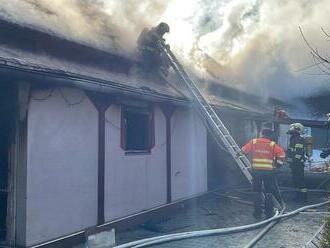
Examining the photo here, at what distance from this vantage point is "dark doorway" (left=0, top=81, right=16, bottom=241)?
5.59 meters

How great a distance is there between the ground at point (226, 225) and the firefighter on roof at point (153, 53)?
3.34 m

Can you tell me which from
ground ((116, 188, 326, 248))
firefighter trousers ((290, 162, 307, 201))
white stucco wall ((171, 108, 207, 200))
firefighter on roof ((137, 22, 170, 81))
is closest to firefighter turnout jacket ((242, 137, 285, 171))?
ground ((116, 188, 326, 248))

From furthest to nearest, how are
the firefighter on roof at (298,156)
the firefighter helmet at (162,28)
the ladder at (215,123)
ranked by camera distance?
the firefighter on roof at (298,156), the firefighter helmet at (162,28), the ladder at (215,123)

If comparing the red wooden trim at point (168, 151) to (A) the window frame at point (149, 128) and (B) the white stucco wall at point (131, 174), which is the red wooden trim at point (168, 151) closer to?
(B) the white stucco wall at point (131, 174)

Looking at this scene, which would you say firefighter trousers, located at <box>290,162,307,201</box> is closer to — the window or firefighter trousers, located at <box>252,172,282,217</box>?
firefighter trousers, located at <box>252,172,282,217</box>

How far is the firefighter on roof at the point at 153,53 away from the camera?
985 cm

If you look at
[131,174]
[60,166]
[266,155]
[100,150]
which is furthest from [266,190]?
[60,166]

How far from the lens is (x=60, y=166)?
6188mm

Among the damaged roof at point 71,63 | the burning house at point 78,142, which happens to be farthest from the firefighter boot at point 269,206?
the damaged roof at point 71,63

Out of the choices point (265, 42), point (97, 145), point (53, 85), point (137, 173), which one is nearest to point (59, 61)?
point (53, 85)

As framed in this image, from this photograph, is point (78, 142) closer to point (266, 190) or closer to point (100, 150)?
point (100, 150)

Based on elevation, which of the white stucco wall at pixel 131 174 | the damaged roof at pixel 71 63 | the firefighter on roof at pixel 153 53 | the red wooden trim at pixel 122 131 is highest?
the firefighter on roof at pixel 153 53

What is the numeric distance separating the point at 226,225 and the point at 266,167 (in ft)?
5.08

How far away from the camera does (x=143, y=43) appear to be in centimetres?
1007
